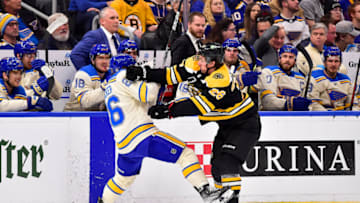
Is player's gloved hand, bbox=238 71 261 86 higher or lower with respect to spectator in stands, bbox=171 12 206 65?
lower

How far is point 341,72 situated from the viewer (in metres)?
5.05

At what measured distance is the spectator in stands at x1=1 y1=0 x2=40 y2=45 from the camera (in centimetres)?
478

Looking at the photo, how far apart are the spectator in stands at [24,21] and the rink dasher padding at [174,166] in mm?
924

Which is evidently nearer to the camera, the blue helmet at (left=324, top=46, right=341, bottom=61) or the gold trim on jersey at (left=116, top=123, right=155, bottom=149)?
the gold trim on jersey at (left=116, top=123, right=155, bottom=149)

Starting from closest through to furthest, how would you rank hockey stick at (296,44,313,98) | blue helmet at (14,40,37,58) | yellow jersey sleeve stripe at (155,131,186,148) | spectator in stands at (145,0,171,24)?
1. yellow jersey sleeve stripe at (155,131,186,148)
2. blue helmet at (14,40,37,58)
3. hockey stick at (296,44,313,98)
4. spectator in stands at (145,0,171,24)

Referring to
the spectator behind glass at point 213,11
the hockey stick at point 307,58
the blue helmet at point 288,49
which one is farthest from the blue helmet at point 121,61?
the hockey stick at point 307,58

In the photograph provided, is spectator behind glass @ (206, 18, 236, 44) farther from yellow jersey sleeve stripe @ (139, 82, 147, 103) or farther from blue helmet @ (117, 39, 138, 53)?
yellow jersey sleeve stripe @ (139, 82, 147, 103)

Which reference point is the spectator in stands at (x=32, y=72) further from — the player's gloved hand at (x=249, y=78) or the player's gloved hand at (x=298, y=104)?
the player's gloved hand at (x=298, y=104)

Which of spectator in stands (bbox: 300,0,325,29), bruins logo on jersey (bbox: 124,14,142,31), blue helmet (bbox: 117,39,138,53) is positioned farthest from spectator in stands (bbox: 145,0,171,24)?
spectator in stands (bbox: 300,0,325,29)

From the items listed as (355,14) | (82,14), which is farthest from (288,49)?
(82,14)

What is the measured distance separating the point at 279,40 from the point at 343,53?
62 centimetres

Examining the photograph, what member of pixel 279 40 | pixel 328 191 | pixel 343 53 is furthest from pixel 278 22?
pixel 328 191

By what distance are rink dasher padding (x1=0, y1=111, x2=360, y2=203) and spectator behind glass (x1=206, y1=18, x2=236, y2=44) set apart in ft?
3.19

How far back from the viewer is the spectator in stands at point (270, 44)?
16.5 feet
